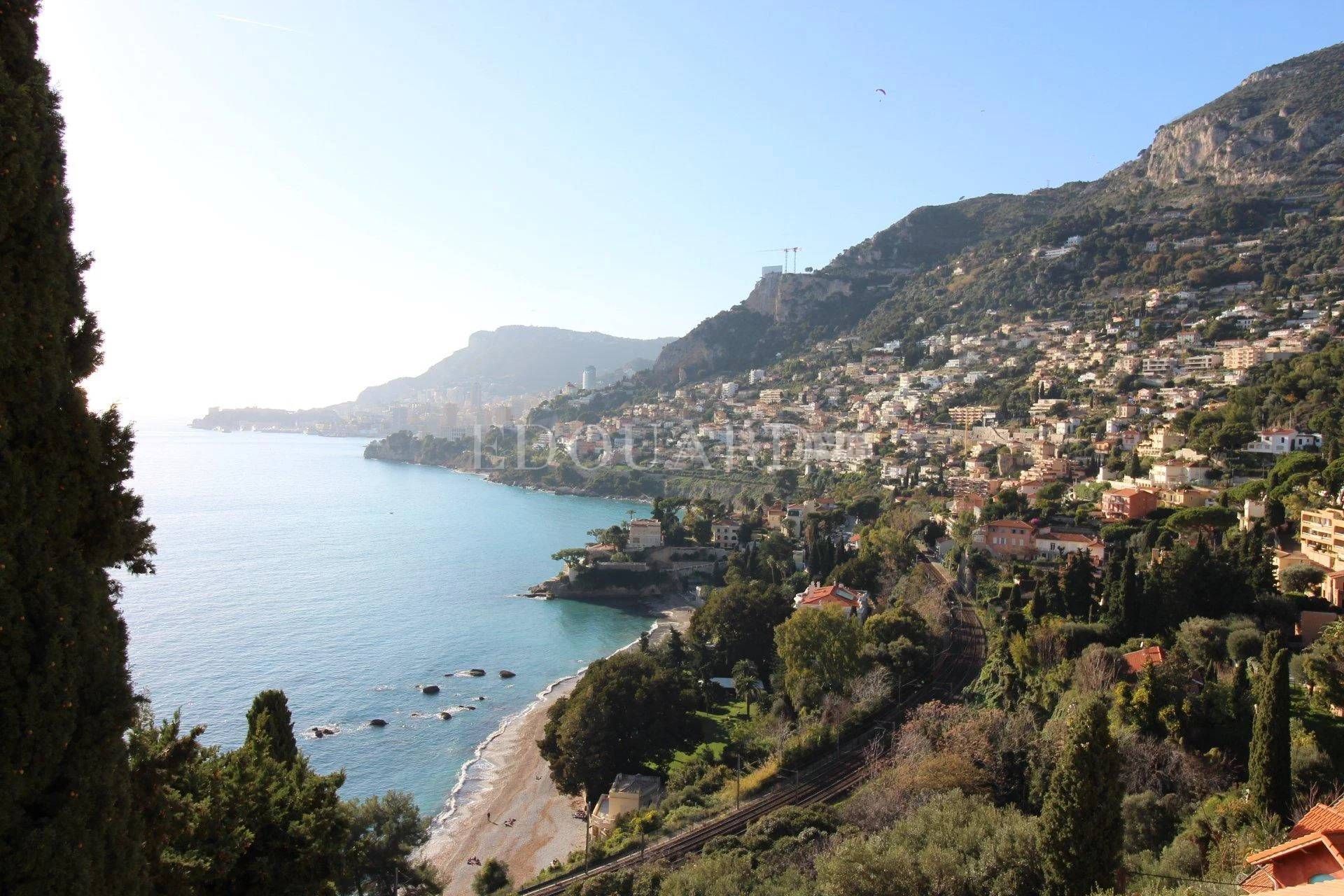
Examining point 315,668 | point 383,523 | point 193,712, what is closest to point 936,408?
point 383,523

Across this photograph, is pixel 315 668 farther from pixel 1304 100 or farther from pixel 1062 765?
pixel 1304 100

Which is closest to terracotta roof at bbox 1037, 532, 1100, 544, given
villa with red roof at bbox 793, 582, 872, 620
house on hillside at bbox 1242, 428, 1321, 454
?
villa with red roof at bbox 793, 582, 872, 620

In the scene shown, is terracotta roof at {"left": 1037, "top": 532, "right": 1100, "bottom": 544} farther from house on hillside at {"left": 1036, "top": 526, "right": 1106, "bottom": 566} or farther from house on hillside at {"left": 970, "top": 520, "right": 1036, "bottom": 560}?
house on hillside at {"left": 970, "top": 520, "right": 1036, "bottom": 560}

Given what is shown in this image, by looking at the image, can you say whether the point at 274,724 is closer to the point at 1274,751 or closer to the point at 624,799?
the point at 624,799

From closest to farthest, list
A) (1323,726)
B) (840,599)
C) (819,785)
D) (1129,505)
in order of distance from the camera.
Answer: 1. (1323,726)
2. (819,785)
3. (840,599)
4. (1129,505)

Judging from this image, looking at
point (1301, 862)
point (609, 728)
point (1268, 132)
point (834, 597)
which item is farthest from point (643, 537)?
point (1268, 132)

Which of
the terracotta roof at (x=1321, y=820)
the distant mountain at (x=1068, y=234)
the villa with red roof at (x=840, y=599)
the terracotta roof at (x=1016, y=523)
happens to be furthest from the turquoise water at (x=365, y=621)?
the distant mountain at (x=1068, y=234)
